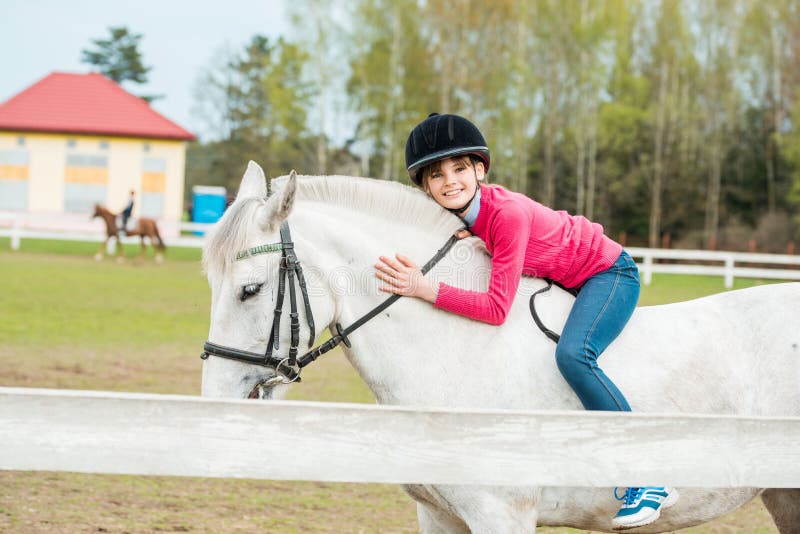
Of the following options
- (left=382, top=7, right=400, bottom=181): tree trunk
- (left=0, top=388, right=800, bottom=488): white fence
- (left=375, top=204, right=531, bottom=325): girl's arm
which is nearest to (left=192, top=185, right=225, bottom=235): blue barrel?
(left=382, top=7, right=400, bottom=181): tree trunk

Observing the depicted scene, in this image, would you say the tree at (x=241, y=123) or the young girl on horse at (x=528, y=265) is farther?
the tree at (x=241, y=123)

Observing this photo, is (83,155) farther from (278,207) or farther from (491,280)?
(491,280)

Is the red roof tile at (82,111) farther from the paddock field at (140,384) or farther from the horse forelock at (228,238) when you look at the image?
the horse forelock at (228,238)

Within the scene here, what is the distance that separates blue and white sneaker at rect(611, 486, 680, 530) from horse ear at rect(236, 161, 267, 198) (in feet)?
6.14

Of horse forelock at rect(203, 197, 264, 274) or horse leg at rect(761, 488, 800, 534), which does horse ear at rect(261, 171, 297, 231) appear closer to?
horse forelock at rect(203, 197, 264, 274)

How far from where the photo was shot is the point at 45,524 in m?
5.04

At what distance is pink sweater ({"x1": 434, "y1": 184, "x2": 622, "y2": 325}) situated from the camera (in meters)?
3.14

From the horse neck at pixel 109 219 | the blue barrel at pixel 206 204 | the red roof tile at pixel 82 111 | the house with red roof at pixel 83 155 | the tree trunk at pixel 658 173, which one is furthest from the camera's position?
the tree trunk at pixel 658 173

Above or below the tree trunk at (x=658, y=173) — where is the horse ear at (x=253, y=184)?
below

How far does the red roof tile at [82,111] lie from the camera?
40.2 meters

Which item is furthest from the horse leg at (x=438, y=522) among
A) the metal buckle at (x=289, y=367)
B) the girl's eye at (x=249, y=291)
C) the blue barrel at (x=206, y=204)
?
the blue barrel at (x=206, y=204)

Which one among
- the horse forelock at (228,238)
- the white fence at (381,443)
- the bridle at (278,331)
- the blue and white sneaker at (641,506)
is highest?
the horse forelock at (228,238)

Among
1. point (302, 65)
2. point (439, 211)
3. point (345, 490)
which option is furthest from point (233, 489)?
point (302, 65)

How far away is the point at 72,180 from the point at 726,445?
41.8 m
